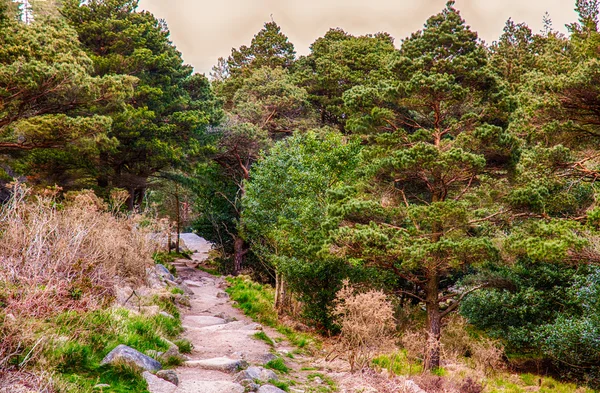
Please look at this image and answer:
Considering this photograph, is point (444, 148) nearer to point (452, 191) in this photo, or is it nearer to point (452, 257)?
point (452, 191)

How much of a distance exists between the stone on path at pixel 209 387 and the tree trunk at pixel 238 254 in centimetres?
1653

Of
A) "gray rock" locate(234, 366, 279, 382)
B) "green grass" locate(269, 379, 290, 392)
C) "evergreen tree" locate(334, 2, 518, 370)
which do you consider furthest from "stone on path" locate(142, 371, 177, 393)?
"evergreen tree" locate(334, 2, 518, 370)

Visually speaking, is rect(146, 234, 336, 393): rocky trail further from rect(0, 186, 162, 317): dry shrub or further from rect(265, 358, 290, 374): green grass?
rect(0, 186, 162, 317): dry shrub

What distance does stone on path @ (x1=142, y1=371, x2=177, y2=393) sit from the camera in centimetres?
448

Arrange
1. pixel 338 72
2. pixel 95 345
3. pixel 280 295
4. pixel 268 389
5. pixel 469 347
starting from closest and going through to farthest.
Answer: pixel 95 345
pixel 268 389
pixel 469 347
pixel 280 295
pixel 338 72

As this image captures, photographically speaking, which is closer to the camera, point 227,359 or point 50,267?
point 50,267

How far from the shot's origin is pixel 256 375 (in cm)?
572

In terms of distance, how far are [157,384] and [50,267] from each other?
231 cm

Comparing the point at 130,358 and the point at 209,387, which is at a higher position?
the point at 130,358

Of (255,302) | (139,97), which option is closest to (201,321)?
(255,302)

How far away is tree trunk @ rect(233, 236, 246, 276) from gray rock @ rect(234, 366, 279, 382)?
616 inches

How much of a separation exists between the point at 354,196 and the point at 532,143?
5.44 meters

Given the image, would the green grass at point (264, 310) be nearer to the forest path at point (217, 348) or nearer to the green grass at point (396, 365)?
the forest path at point (217, 348)

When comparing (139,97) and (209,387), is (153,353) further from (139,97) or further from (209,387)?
(139,97)
